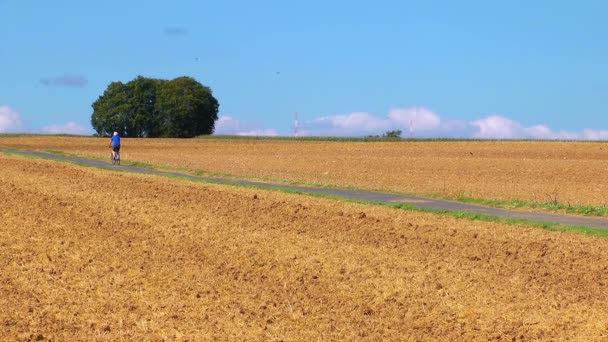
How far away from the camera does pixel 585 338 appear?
1183cm

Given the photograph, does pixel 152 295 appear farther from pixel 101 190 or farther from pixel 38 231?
pixel 101 190

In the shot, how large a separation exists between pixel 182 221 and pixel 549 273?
896 cm

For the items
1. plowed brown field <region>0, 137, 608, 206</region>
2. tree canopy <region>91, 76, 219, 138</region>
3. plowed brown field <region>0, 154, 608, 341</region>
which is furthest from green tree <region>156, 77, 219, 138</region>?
plowed brown field <region>0, 154, 608, 341</region>

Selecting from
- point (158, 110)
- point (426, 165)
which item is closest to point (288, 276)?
point (426, 165)

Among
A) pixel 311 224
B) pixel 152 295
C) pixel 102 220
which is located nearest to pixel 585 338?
pixel 152 295

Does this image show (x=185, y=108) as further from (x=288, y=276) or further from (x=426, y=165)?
(x=288, y=276)

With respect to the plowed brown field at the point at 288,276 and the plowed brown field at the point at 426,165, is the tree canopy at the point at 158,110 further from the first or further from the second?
the plowed brown field at the point at 288,276

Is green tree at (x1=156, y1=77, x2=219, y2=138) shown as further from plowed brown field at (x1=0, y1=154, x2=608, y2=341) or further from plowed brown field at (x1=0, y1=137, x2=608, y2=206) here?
plowed brown field at (x1=0, y1=154, x2=608, y2=341)

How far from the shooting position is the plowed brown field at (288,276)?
39.4 ft

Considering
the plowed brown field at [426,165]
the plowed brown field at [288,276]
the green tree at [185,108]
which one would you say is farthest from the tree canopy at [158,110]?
the plowed brown field at [288,276]

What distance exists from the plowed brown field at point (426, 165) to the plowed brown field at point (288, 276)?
13.7 m

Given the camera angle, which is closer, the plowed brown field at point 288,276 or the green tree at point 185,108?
the plowed brown field at point 288,276

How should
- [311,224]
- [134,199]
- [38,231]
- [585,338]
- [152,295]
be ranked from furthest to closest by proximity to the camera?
[134,199] → [311,224] → [38,231] → [152,295] → [585,338]

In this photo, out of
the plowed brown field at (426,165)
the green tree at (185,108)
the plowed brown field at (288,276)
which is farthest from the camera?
the green tree at (185,108)
